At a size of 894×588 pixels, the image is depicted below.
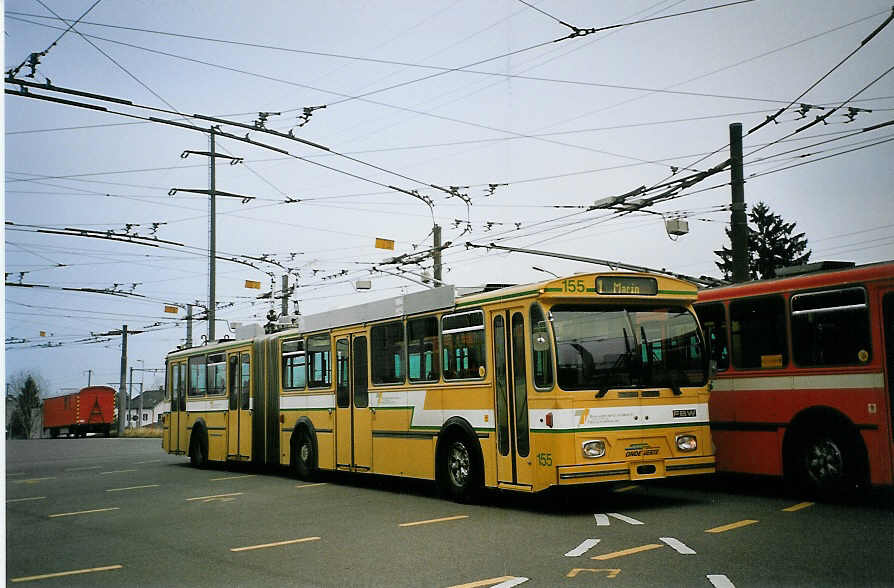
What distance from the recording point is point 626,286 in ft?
37.2

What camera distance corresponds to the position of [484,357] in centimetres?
1203

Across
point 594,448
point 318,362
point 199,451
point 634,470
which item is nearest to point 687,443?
point 634,470

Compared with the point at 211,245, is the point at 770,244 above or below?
below

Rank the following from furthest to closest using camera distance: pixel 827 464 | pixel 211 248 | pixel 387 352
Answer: pixel 211 248 → pixel 387 352 → pixel 827 464

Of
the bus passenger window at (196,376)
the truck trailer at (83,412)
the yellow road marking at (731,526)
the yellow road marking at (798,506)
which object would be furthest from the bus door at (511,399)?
the truck trailer at (83,412)

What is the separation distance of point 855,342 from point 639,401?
2.53 meters

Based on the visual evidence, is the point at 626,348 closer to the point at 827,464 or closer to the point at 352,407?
the point at 827,464

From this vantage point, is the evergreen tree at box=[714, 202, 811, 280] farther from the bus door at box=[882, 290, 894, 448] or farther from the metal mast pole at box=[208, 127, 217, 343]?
the metal mast pole at box=[208, 127, 217, 343]

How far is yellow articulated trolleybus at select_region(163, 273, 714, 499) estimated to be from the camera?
10.8m

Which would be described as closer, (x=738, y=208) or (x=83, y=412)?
(x=738, y=208)

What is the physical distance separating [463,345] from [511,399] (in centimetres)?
138

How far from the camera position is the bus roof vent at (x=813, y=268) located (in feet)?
36.8

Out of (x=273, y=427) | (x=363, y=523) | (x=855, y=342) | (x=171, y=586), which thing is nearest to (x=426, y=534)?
(x=363, y=523)

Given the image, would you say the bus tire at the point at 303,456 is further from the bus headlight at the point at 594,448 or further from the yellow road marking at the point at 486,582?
the yellow road marking at the point at 486,582
